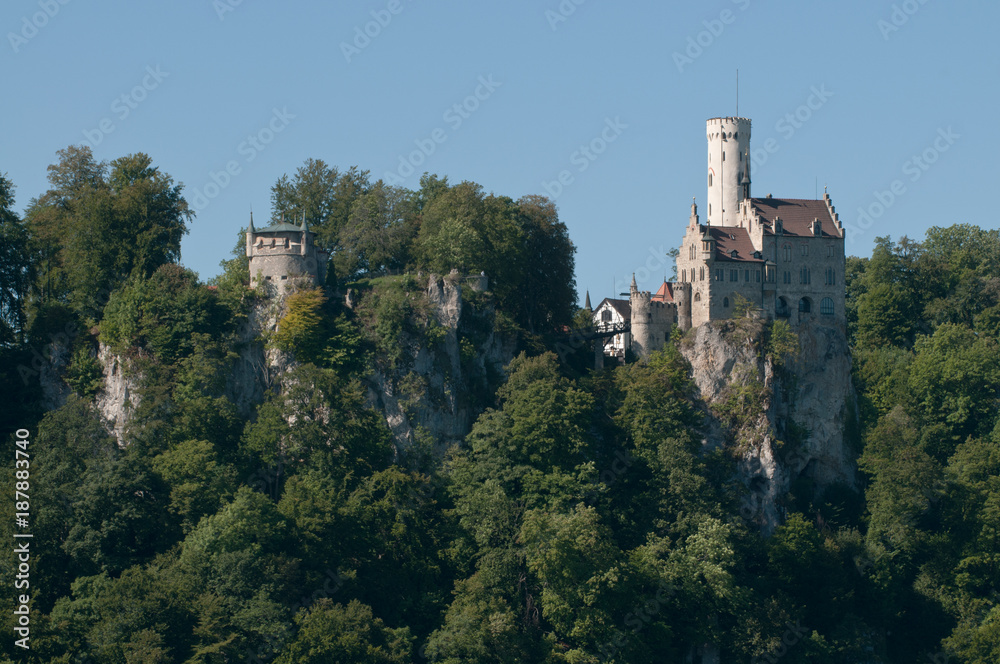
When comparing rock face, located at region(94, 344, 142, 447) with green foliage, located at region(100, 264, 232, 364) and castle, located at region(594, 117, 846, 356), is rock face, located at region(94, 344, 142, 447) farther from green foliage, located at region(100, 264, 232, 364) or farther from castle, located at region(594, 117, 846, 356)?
castle, located at region(594, 117, 846, 356)

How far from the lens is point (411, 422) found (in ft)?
287

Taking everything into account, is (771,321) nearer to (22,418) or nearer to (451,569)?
(451,569)

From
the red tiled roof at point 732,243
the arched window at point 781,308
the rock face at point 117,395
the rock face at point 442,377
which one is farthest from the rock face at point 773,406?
the rock face at point 117,395

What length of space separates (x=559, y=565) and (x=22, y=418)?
91.8 feet

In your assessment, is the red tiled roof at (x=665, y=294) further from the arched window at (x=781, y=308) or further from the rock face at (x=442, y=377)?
the rock face at (x=442, y=377)

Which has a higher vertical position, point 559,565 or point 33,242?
point 33,242

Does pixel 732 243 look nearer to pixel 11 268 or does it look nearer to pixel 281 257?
pixel 281 257

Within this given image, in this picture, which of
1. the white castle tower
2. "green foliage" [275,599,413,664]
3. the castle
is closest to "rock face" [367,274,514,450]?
the castle

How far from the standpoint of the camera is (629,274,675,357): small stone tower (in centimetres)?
9631

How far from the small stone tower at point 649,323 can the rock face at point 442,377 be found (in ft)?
29.7

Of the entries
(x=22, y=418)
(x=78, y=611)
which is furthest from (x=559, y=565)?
(x=22, y=418)

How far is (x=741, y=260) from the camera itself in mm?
96375

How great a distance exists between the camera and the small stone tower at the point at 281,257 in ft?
289

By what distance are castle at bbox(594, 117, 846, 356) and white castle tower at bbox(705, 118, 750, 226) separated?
0.19 feet
